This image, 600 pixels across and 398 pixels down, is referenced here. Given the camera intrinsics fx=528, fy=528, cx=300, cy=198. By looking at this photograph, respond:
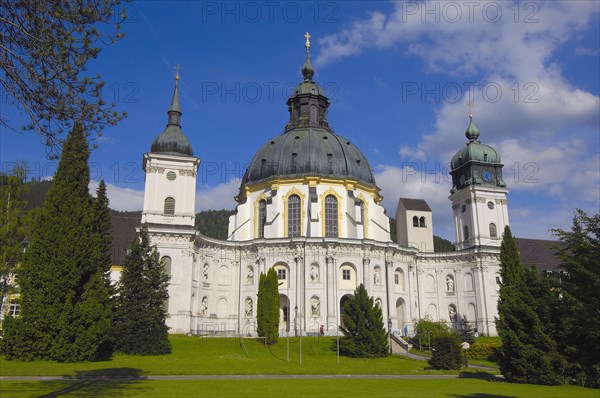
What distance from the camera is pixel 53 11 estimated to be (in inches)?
476

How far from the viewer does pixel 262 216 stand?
6259 cm

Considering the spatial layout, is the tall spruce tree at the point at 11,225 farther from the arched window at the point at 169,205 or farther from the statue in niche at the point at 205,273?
the statue in niche at the point at 205,273

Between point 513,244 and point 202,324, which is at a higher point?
point 513,244

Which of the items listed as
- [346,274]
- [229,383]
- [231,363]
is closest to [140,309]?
[231,363]

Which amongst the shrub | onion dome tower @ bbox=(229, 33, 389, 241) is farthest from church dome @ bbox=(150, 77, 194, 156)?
the shrub

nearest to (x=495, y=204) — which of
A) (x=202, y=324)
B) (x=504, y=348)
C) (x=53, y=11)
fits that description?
(x=202, y=324)

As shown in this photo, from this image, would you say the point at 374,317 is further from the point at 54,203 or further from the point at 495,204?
the point at 495,204

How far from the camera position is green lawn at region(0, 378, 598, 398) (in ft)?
58.4

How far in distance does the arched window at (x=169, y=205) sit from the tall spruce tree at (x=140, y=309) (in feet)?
45.2

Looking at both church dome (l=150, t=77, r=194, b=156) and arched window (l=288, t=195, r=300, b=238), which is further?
arched window (l=288, t=195, r=300, b=238)

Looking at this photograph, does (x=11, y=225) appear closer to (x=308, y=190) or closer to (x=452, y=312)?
(x=308, y=190)

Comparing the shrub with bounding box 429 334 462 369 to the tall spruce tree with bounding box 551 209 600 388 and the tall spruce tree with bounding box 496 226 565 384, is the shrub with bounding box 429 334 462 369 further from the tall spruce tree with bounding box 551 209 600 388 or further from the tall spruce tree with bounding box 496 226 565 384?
the tall spruce tree with bounding box 551 209 600 388

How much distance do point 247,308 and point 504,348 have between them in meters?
34.1

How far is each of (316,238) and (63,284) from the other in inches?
1177
